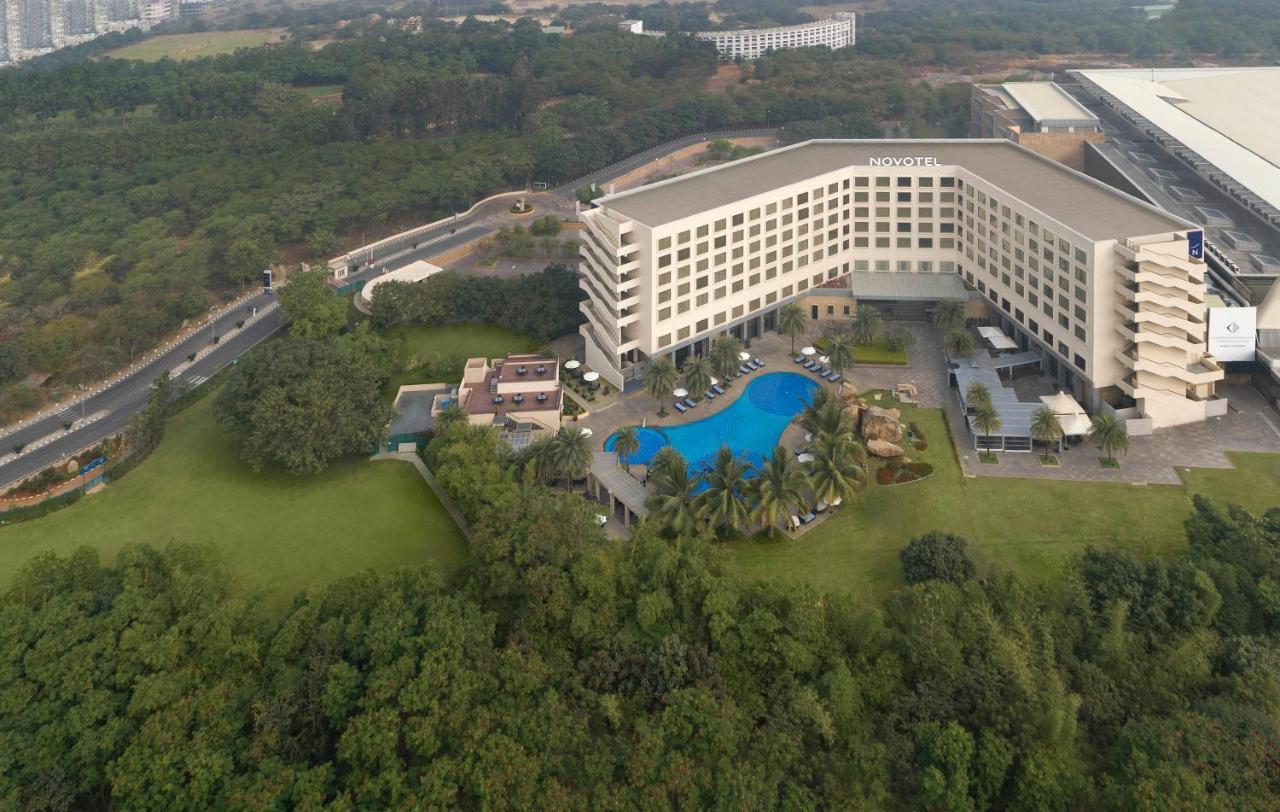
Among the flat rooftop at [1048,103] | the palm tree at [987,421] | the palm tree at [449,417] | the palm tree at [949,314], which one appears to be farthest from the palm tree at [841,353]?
the flat rooftop at [1048,103]

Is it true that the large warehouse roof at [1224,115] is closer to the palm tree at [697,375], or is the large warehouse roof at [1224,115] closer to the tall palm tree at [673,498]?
the palm tree at [697,375]

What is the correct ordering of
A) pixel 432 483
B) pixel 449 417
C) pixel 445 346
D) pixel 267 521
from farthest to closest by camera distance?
pixel 445 346
pixel 449 417
pixel 432 483
pixel 267 521

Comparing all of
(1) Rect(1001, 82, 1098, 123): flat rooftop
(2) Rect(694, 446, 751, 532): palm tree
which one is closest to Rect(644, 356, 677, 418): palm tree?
(2) Rect(694, 446, 751, 532): palm tree

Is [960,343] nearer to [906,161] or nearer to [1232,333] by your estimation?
[1232,333]

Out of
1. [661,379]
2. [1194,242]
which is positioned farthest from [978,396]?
[661,379]

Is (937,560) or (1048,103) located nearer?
(937,560)

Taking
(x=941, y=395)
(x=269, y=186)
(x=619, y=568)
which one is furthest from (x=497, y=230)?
(x=619, y=568)

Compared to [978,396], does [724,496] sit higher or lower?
lower

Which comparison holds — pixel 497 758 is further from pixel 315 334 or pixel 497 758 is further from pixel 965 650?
pixel 315 334

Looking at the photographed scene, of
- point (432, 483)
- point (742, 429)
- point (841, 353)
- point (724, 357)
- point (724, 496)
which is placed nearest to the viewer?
point (724, 496)
